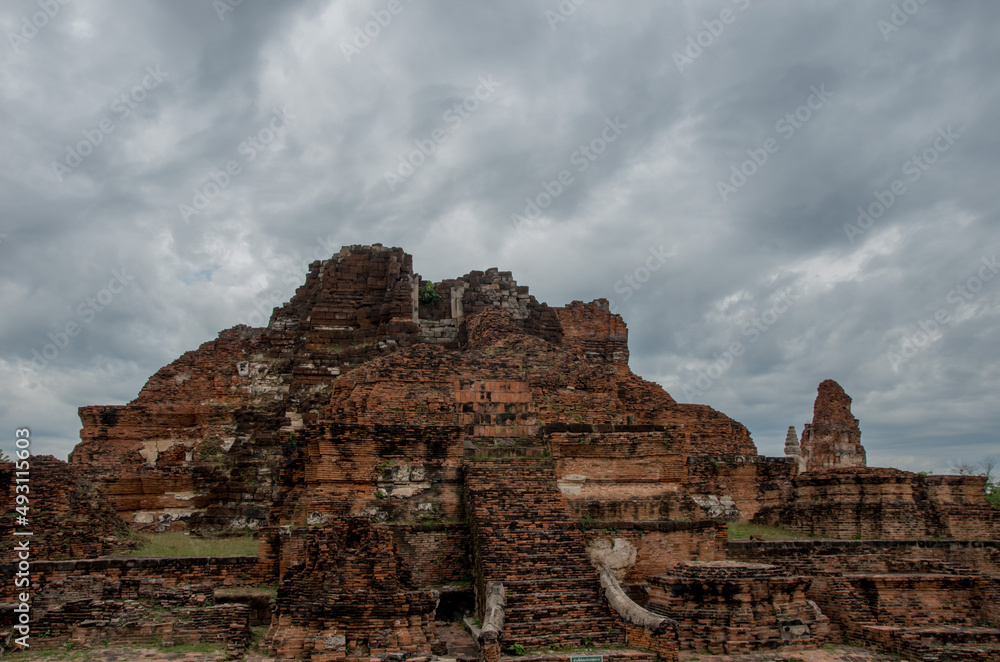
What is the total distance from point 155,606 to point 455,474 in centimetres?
557

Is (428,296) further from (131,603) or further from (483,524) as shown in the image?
(131,603)

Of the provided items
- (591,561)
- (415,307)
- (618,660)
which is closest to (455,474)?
(591,561)

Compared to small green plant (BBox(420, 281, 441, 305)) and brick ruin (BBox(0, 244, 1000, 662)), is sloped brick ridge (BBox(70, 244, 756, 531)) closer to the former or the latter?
brick ruin (BBox(0, 244, 1000, 662))

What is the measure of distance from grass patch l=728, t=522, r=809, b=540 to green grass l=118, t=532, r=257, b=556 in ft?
36.2

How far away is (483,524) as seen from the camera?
13.1 metres

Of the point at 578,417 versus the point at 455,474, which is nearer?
the point at 455,474

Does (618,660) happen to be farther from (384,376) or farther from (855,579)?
(384,376)

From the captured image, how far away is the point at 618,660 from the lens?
34.5 feet

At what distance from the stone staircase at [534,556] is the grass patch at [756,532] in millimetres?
5721

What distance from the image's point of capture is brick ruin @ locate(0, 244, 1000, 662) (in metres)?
11.7

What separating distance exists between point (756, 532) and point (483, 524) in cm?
946

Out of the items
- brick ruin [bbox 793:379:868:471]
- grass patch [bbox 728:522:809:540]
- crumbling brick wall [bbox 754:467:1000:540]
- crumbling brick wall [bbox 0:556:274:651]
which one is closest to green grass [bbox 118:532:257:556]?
crumbling brick wall [bbox 0:556:274:651]

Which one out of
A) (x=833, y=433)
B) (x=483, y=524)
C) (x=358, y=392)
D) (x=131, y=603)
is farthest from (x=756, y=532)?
(x=833, y=433)

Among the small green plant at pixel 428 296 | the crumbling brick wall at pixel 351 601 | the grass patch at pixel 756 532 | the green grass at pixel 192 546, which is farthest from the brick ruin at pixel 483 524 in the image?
the small green plant at pixel 428 296
